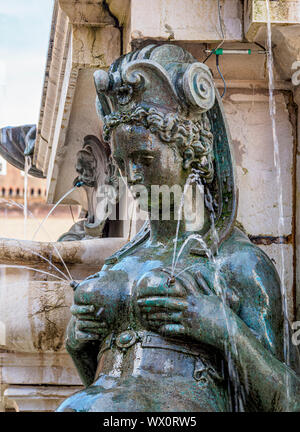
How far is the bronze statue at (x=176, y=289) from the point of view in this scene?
14.4 ft

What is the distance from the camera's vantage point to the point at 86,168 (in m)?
8.50

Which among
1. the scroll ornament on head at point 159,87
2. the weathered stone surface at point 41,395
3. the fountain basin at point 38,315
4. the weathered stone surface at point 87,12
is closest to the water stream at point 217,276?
the scroll ornament on head at point 159,87

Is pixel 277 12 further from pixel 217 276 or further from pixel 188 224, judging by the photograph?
pixel 217 276

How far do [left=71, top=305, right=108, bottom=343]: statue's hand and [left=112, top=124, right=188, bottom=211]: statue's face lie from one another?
21.2 inches

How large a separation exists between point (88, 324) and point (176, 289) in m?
0.51

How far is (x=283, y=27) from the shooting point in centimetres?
530

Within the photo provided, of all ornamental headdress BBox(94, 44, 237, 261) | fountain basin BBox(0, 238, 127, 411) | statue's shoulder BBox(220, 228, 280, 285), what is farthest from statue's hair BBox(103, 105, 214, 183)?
fountain basin BBox(0, 238, 127, 411)

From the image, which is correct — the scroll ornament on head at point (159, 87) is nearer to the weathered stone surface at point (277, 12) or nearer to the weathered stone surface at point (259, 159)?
the weathered stone surface at point (277, 12)

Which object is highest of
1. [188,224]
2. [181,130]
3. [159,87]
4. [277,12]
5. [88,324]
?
[277,12]

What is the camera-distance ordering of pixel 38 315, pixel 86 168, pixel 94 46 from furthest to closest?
pixel 86 168 → pixel 94 46 → pixel 38 315

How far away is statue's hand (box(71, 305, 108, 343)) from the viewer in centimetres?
466

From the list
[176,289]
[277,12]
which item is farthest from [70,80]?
[176,289]

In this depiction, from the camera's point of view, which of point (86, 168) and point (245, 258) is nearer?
point (245, 258)

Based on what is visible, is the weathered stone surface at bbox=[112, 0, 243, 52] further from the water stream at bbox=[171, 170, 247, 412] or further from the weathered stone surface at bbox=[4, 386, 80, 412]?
the weathered stone surface at bbox=[4, 386, 80, 412]
